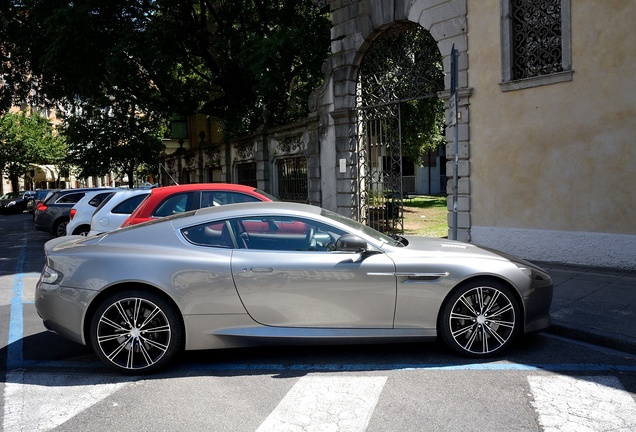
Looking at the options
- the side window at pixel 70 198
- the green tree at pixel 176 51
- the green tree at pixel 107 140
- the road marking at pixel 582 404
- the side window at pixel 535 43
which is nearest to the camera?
the road marking at pixel 582 404

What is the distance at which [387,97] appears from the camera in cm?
1351

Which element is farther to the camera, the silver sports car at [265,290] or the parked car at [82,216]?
the parked car at [82,216]

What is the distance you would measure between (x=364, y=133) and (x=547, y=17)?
548 centimetres

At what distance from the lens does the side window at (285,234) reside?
5.25 metres

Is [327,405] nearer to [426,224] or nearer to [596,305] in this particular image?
[596,305]

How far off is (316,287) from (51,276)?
2.37 meters

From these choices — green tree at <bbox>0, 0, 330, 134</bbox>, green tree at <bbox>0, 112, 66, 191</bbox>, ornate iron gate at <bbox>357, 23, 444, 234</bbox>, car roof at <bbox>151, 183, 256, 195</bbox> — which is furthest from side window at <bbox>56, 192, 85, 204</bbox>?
green tree at <bbox>0, 112, 66, 191</bbox>

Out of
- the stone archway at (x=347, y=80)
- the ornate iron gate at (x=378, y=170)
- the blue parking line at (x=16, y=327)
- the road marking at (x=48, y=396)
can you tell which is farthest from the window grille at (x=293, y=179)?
the road marking at (x=48, y=396)

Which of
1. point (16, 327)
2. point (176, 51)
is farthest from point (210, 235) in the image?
point (176, 51)

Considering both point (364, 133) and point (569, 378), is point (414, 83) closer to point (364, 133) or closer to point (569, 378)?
point (364, 133)

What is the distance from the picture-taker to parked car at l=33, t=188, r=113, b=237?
18172 mm

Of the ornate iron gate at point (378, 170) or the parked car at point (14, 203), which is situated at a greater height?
the ornate iron gate at point (378, 170)

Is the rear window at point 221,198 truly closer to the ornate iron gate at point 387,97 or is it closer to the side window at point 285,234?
the side window at point 285,234

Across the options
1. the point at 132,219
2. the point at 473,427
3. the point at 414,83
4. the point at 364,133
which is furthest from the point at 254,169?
the point at 473,427
